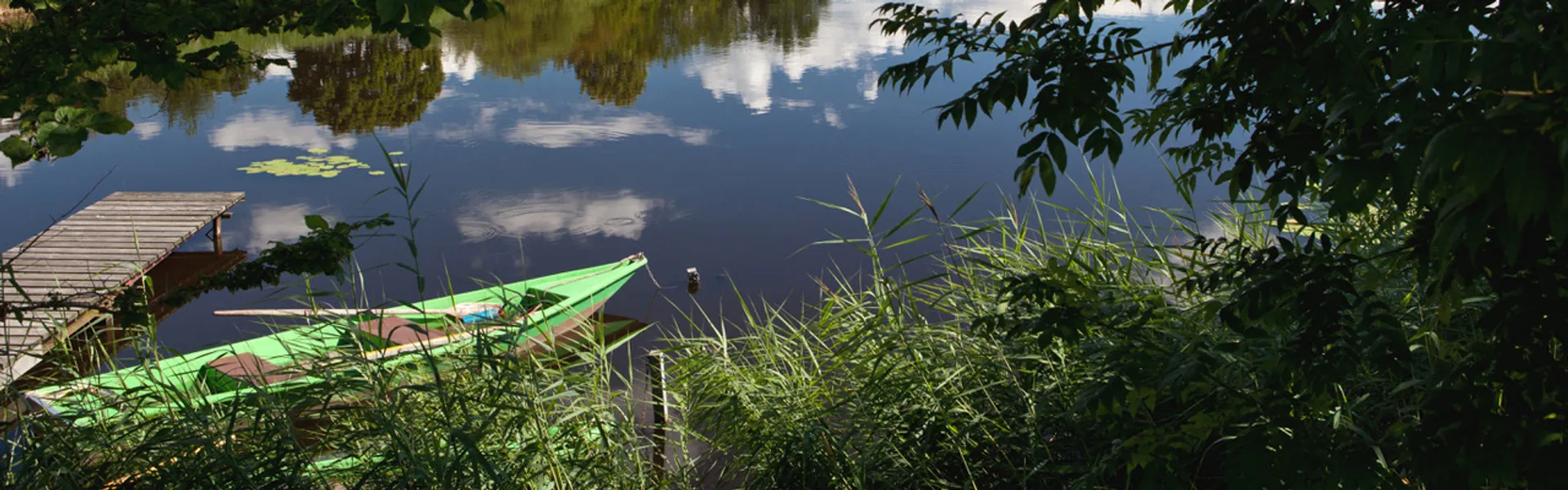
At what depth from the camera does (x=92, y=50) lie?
2.43 m

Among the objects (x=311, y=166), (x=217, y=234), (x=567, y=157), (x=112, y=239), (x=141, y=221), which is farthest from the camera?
(x=567, y=157)

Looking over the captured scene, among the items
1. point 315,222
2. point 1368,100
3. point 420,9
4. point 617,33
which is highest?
point 420,9

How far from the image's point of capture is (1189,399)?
3135mm

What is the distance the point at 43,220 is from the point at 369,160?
2.94 m

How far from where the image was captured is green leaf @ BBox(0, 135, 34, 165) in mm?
2256

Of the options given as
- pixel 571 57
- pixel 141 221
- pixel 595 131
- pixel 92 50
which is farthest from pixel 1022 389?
pixel 571 57

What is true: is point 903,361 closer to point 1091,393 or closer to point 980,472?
point 980,472

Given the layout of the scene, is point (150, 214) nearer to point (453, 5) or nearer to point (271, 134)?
point (271, 134)

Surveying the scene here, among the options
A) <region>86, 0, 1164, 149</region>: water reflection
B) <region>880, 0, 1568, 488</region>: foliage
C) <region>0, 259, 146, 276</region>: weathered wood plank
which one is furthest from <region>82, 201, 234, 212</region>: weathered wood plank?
<region>880, 0, 1568, 488</region>: foliage

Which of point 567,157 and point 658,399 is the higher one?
point 658,399

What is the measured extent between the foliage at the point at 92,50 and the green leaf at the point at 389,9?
0.34 m

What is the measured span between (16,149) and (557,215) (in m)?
7.02

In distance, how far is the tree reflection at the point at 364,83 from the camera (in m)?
12.8

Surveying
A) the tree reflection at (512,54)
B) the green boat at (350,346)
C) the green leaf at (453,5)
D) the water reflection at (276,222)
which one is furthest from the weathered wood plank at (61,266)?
the green leaf at (453,5)
